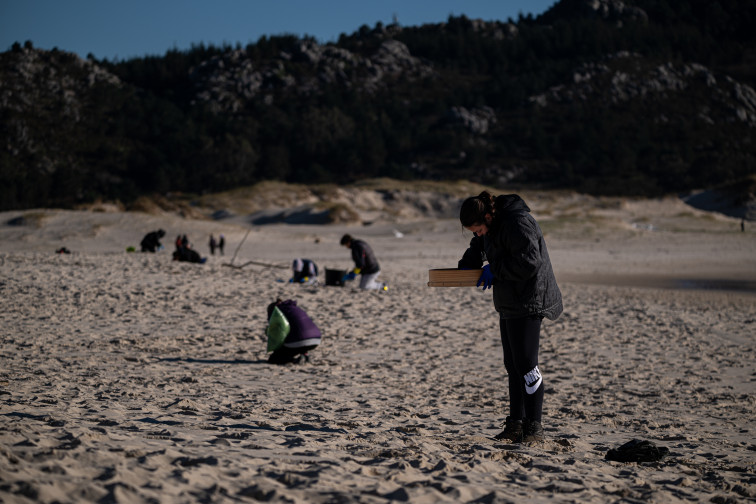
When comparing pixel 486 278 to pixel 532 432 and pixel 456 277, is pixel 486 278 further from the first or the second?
pixel 532 432

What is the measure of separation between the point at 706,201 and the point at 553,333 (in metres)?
55.5

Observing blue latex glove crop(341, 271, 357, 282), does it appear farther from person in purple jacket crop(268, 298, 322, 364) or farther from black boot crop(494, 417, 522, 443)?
black boot crop(494, 417, 522, 443)

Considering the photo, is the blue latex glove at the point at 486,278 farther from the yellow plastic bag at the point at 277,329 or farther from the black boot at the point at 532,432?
the yellow plastic bag at the point at 277,329

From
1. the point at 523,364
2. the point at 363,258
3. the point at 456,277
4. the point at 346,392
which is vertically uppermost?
the point at 456,277

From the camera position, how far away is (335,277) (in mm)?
14641

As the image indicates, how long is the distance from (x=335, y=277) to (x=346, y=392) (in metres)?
7.87

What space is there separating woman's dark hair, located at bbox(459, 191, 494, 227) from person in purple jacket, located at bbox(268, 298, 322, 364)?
161 inches

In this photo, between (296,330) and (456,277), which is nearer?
(456,277)

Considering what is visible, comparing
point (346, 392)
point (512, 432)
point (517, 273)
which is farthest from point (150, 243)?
point (517, 273)

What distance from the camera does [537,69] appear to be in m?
105

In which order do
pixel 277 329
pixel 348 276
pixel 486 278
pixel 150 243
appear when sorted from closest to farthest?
pixel 486 278, pixel 277 329, pixel 348 276, pixel 150 243

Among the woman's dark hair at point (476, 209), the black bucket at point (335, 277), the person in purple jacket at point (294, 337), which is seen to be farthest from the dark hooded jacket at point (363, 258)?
the woman's dark hair at point (476, 209)

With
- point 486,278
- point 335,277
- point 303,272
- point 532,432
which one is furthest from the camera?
point 303,272

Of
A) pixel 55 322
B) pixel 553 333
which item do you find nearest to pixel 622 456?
pixel 553 333
